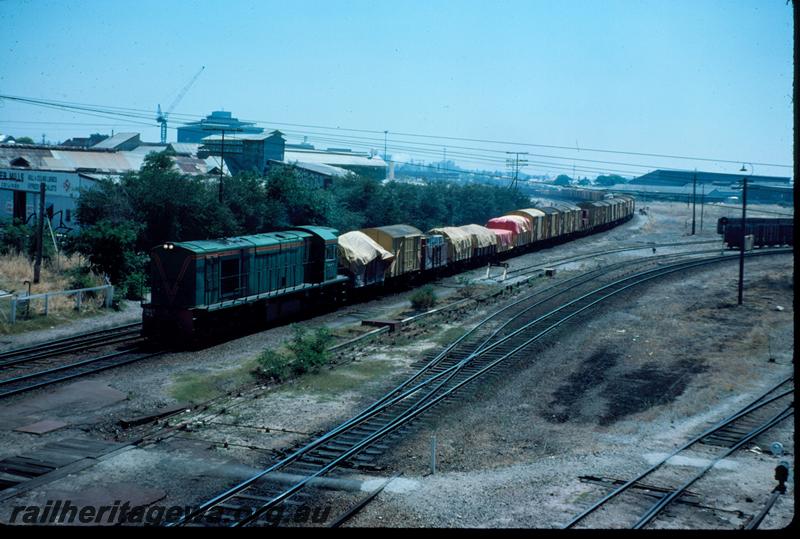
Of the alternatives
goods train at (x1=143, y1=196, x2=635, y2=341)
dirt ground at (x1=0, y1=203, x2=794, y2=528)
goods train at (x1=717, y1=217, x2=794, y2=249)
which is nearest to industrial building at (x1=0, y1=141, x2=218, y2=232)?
goods train at (x1=143, y1=196, x2=635, y2=341)

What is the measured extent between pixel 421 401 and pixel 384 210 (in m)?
41.0

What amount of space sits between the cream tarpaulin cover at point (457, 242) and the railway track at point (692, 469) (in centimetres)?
2185

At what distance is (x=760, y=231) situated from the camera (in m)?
58.3

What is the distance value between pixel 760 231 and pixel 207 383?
170 feet

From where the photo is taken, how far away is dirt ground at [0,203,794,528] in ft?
39.5

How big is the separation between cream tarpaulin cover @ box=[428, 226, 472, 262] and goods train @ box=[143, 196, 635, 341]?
58mm

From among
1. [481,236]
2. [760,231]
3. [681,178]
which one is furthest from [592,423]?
[681,178]

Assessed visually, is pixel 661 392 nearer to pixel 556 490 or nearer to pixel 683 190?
pixel 556 490

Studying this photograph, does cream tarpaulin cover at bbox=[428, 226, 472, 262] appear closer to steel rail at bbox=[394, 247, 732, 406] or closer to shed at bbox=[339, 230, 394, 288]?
steel rail at bbox=[394, 247, 732, 406]

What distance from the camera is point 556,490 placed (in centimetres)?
1241

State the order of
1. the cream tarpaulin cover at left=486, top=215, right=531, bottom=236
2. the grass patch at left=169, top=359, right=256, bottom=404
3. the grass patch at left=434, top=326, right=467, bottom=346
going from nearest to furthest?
1. the grass patch at left=169, top=359, right=256, bottom=404
2. the grass patch at left=434, top=326, right=467, bottom=346
3. the cream tarpaulin cover at left=486, top=215, right=531, bottom=236

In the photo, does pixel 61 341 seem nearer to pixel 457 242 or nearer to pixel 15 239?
pixel 15 239

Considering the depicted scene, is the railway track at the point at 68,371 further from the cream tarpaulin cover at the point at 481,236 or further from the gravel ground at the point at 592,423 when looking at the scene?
the cream tarpaulin cover at the point at 481,236

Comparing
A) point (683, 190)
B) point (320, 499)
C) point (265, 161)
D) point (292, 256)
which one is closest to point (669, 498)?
point (320, 499)
